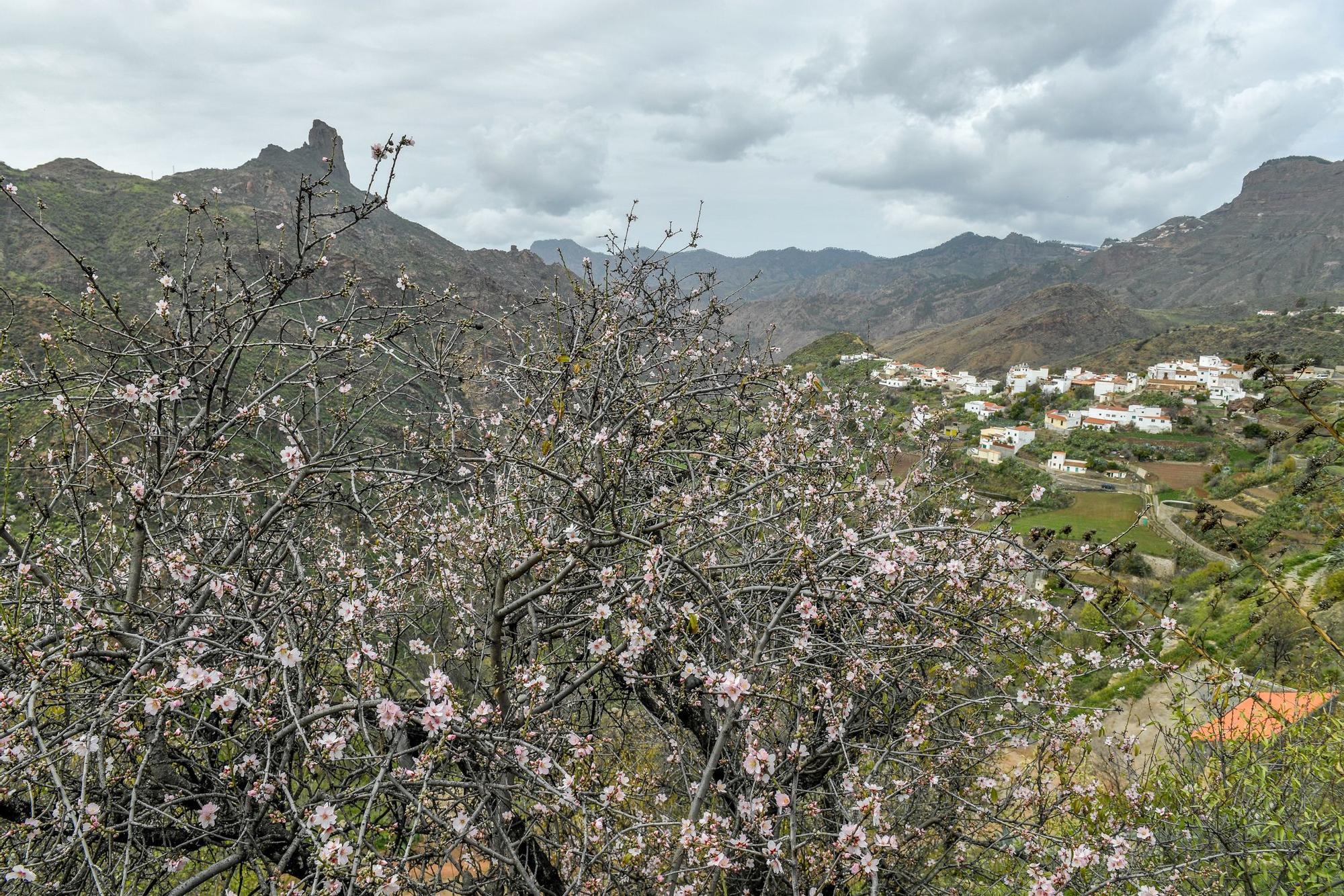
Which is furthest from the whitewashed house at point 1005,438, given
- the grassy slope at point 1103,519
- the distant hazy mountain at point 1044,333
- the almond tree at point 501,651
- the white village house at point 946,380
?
the distant hazy mountain at point 1044,333

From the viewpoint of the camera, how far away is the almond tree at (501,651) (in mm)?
2918

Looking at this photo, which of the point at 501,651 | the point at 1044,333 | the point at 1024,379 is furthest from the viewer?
the point at 1044,333

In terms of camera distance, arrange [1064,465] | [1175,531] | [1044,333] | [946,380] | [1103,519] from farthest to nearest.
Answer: [1044,333] → [946,380] → [1064,465] → [1103,519] → [1175,531]

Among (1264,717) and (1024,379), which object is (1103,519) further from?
(1024,379)

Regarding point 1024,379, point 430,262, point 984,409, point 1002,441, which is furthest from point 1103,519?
point 430,262

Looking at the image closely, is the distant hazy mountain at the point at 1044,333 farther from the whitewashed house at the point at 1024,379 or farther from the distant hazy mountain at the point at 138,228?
the distant hazy mountain at the point at 138,228

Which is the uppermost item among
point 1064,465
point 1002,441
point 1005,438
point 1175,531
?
point 1005,438

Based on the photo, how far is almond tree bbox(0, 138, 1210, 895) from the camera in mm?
2918

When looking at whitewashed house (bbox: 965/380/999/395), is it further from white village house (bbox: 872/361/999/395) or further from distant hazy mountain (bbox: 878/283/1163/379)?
distant hazy mountain (bbox: 878/283/1163/379)

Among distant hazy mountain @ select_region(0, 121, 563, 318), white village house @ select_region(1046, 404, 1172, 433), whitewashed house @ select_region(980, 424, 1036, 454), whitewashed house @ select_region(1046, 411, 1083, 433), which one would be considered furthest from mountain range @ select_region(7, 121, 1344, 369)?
white village house @ select_region(1046, 404, 1172, 433)

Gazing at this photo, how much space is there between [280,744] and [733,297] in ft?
18.0

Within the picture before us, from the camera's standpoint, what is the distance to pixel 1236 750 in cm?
470

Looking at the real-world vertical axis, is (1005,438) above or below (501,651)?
below

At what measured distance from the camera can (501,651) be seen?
13.7 ft
